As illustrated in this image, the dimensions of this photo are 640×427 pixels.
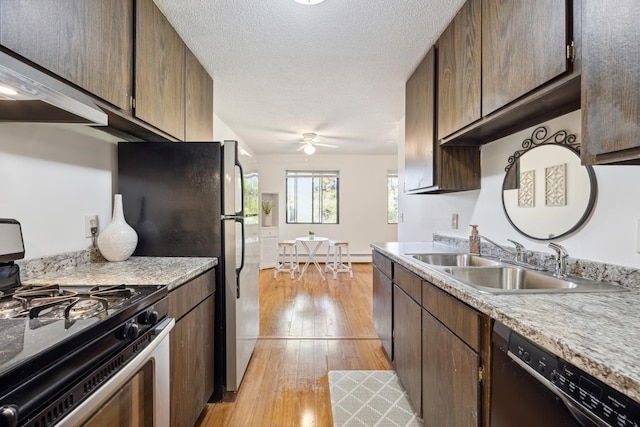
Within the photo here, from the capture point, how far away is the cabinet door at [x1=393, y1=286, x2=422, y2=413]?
5.09 ft

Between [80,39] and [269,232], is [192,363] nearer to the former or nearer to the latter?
[80,39]

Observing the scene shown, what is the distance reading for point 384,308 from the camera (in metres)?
2.21

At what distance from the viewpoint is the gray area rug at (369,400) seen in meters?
1.65

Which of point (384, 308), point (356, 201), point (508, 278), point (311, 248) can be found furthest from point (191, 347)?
point (356, 201)

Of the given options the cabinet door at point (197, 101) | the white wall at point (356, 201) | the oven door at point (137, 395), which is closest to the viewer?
the oven door at point (137, 395)

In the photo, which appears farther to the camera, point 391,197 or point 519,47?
point 391,197

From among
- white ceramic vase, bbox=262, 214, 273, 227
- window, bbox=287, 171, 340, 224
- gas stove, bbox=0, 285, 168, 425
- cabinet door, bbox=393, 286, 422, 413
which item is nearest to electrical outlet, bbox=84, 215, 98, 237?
gas stove, bbox=0, 285, 168, 425

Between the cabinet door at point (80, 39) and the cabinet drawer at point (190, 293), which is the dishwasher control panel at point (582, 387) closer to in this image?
the cabinet drawer at point (190, 293)

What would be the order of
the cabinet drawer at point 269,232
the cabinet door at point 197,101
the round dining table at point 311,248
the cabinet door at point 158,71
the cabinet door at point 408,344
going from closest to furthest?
the cabinet door at point 158,71, the cabinet door at point 408,344, the cabinet door at point 197,101, the round dining table at point 311,248, the cabinet drawer at point 269,232

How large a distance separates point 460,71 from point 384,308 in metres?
1.68

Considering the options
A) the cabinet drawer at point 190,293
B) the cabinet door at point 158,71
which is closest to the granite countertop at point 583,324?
the cabinet drawer at point 190,293

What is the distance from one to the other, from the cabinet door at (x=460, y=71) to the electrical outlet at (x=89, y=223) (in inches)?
85.7

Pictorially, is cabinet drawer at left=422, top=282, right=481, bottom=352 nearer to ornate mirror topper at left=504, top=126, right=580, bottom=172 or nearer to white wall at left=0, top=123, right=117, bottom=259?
ornate mirror topper at left=504, top=126, right=580, bottom=172

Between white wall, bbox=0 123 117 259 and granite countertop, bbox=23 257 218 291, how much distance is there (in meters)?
0.14
